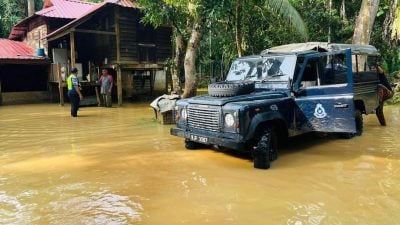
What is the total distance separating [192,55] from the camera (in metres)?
12.8

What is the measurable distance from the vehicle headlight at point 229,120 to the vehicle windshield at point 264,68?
161cm

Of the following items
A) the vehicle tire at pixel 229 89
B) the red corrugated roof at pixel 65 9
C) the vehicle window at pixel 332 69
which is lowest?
the vehicle tire at pixel 229 89

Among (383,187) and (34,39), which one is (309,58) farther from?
(34,39)

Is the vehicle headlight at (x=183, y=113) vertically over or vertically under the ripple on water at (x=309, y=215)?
over

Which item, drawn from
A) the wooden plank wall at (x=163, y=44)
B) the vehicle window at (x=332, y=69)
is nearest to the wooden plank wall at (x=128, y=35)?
the wooden plank wall at (x=163, y=44)

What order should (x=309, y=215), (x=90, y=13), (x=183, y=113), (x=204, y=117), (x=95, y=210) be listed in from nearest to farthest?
(x=309, y=215) → (x=95, y=210) → (x=204, y=117) → (x=183, y=113) → (x=90, y=13)

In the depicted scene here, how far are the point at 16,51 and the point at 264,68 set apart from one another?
1820 centimetres

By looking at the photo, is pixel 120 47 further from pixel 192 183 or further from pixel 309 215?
pixel 309 215

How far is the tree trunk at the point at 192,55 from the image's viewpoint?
12.6 metres

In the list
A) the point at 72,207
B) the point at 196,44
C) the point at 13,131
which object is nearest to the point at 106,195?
the point at 72,207

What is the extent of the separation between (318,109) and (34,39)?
20.4 meters

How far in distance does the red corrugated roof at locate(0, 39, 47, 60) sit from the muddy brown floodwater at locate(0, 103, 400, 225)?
12.5m

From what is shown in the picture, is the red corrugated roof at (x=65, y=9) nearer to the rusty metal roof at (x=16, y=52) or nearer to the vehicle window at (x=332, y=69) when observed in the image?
the rusty metal roof at (x=16, y=52)

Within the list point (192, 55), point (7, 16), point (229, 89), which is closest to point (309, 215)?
point (229, 89)
